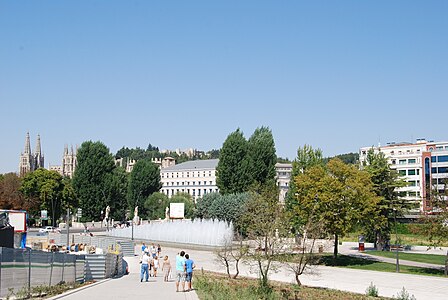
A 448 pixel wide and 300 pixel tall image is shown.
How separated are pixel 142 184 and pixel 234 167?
3277 cm

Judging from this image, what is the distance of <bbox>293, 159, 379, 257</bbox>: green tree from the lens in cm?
4478

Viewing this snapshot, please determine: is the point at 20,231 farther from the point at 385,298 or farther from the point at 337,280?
the point at 385,298

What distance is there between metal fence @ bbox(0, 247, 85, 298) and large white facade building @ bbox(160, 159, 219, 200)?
13387cm

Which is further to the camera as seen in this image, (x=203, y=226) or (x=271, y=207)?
(x=203, y=226)

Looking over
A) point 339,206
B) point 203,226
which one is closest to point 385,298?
point 339,206

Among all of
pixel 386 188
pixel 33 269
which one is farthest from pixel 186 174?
pixel 33 269

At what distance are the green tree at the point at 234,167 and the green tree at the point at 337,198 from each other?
35180mm

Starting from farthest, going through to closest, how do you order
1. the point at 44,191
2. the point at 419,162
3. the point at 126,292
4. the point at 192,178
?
1. the point at 192,178
2. the point at 419,162
3. the point at 44,191
4. the point at 126,292

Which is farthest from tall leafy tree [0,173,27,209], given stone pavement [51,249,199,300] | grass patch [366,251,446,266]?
stone pavement [51,249,199,300]

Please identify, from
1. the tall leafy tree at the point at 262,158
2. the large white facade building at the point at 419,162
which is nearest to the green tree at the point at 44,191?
the tall leafy tree at the point at 262,158

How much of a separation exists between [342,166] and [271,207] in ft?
38.6

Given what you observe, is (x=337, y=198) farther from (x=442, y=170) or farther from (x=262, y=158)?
(x=442, y=170)

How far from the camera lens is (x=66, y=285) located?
22281 millimetres

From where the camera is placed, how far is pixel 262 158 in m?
83.6
